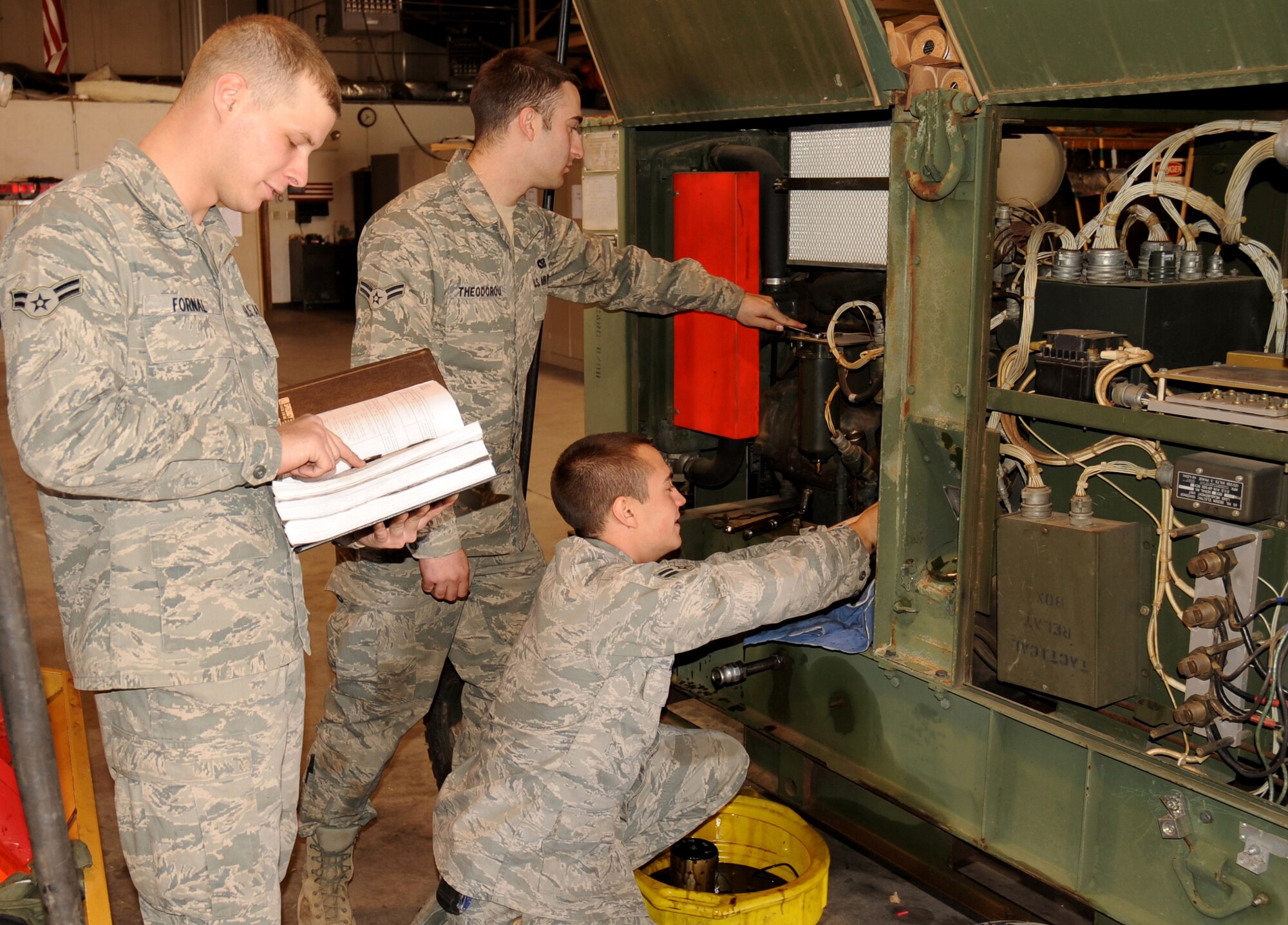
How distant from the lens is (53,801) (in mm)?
1835

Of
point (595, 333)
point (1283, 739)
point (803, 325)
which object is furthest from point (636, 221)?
point (1283, 739)

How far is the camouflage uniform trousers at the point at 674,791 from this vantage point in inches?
94.9

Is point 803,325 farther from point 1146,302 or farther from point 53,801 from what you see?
point 53,801

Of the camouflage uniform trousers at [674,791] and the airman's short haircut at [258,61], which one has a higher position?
the airman's short haircut at [258,61]

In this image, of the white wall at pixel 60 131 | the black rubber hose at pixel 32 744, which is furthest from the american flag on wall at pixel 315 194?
the black rubber hose at pixel 32 744

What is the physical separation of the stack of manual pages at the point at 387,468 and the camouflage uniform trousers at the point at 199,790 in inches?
9.8

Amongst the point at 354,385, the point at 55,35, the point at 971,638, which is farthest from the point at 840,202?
the point at 55,35

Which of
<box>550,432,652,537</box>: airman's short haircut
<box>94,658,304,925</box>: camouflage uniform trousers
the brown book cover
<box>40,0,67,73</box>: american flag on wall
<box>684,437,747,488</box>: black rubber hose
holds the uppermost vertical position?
<box>40,0,67,73</box>: american flag on wall

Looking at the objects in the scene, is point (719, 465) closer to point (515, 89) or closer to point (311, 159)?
point (515, 89)

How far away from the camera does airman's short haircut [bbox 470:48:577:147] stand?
8.97 feet

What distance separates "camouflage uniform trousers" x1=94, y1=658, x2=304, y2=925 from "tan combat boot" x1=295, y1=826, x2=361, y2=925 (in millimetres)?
835

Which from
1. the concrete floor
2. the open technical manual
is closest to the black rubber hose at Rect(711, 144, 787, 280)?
the open technical manual

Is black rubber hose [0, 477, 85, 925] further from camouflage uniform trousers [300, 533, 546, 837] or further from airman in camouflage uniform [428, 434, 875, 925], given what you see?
camouflage uniform trousers [300, 533, 546, 837]

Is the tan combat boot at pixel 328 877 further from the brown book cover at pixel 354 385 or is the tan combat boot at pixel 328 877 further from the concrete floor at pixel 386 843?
the brown book cover at pixel 354 385
